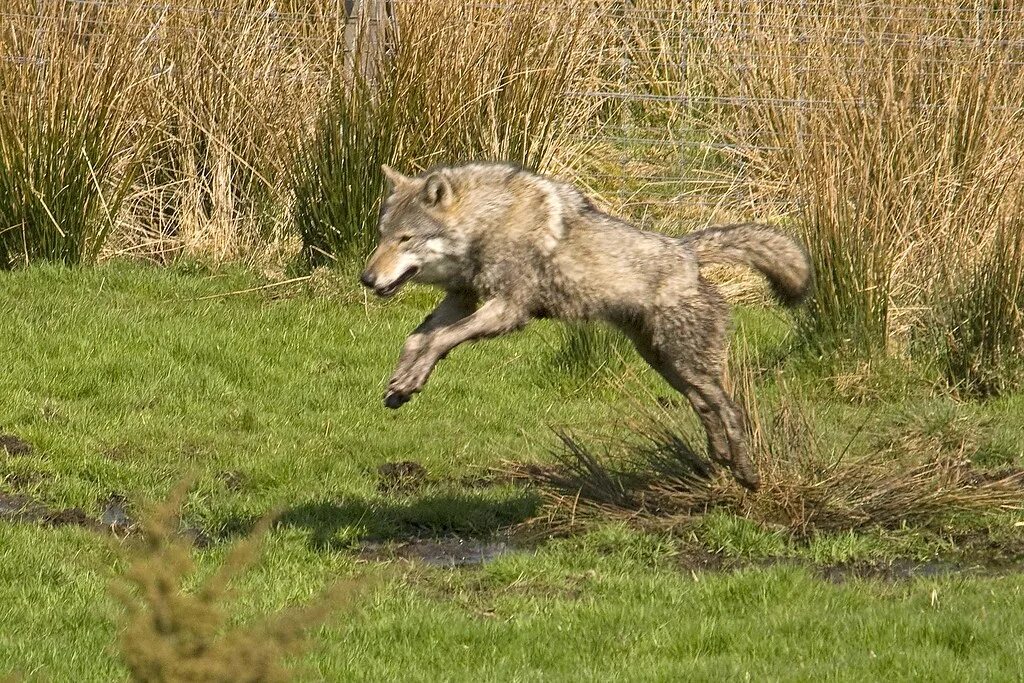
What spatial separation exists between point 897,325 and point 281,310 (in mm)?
4670

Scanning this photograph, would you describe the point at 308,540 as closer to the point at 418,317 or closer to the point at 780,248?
the point at 780,248

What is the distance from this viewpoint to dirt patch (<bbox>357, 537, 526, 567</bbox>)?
7.63 m

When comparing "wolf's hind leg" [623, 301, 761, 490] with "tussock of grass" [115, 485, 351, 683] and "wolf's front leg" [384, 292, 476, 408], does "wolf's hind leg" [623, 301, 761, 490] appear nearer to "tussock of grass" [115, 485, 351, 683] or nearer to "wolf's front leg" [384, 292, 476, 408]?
"wolf's front leg" [384, 292, 476, 408]

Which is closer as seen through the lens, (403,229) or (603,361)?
(403,229)

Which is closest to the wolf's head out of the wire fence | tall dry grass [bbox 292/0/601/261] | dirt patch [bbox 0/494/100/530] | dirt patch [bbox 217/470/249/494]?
dirt patch [bbox 217/470/249/494]

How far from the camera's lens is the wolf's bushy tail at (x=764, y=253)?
26.4ft

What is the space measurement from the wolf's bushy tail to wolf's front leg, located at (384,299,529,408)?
3.77 feet

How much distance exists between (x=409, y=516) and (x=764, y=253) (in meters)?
2.35

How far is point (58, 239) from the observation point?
12.3 meters

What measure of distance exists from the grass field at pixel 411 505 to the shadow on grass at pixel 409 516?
19 mm

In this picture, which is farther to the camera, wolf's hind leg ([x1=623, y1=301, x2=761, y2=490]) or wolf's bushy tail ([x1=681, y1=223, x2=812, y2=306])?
wolf's bushy tail ([x1=681, y1=223, x2=812, y2=306])

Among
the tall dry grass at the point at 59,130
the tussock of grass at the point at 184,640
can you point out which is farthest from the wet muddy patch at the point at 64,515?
the tussock of grass at the point at 184,640

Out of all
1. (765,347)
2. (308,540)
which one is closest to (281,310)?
(765,347)

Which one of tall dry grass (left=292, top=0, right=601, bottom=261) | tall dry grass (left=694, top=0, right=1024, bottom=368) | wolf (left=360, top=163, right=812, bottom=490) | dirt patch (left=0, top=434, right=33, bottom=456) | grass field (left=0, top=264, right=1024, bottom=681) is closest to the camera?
grass field (left=0, top=264, right=1024, bottom=681)
